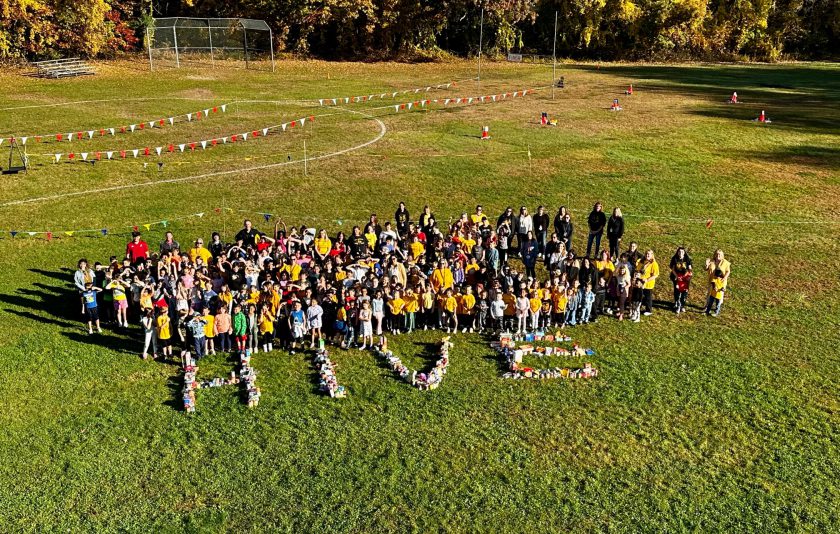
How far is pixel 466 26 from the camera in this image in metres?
70.9

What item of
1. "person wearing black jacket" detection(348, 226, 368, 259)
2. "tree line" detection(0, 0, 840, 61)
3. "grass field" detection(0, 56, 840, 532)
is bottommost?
"grass field" detection(0, 56, 840, 532)

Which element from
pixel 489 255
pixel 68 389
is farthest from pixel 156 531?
pixel 489 255

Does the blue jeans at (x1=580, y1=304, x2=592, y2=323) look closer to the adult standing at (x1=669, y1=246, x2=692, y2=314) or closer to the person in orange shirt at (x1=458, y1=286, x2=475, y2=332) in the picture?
the adult standing at (x1=669, y1=246, x2=692, y2=314)

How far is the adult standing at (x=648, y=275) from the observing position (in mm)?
19953

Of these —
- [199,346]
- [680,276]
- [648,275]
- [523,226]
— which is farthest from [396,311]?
[680,276]

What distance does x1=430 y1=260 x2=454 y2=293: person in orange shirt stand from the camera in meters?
19.6

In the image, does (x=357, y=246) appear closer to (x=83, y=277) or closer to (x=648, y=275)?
(x=83, y=277)

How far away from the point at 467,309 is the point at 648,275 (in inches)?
187

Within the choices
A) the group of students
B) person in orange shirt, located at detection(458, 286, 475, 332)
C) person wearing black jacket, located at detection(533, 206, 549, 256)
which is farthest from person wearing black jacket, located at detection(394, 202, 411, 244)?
person in orange shirt, located at detection(458, 286, 475, 332)

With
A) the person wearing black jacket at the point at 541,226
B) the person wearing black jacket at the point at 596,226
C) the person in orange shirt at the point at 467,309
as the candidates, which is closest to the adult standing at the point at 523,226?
the person wearing black jacket at the point at 541,226

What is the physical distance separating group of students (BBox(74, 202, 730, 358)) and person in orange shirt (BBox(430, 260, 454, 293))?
1.0 inches

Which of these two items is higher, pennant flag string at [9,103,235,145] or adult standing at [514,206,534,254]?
pennant flag string at [9,103,235,145]

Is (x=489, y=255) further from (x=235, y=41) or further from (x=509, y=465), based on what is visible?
(x=235, y=41)

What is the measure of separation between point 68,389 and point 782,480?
46.3 ft
